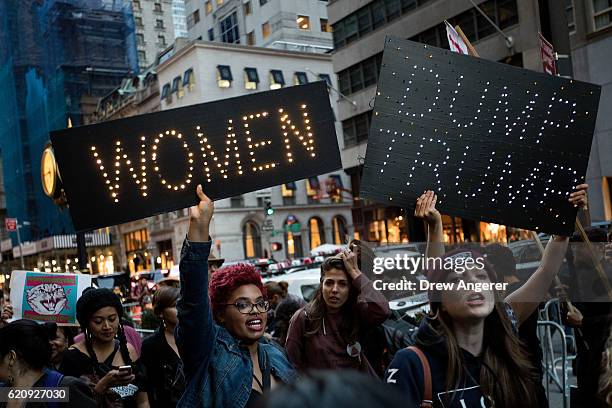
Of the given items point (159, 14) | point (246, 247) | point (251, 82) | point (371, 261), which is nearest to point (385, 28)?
point (251, 82)

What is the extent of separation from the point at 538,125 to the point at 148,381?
3399 millimetres

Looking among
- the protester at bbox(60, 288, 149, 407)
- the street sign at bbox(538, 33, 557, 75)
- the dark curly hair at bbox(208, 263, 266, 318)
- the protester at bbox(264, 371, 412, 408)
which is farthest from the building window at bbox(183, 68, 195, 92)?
the protester at bbox(264, 371, 412, 408)

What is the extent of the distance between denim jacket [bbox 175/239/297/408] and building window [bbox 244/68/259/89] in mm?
49500

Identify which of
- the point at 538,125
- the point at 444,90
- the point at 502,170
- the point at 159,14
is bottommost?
the point at 502,170

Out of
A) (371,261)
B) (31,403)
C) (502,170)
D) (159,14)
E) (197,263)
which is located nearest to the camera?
(197,263)

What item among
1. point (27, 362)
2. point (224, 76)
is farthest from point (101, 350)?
point (224, 76)

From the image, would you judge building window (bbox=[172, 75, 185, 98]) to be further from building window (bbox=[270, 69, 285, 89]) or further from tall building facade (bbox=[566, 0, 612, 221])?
tall building facade (bbox=[566, 0, 612, 221])

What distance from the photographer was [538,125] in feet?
11.8

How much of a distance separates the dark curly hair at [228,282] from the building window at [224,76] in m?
48.0

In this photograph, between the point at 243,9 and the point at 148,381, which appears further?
the point at 243,9

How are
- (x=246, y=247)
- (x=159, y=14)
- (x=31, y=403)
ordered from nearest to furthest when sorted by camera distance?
(x=31, y=403) < (x=246, y=247) < (x=159, y=14)

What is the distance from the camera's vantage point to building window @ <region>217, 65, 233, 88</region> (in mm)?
49656

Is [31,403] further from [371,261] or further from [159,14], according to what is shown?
[159,14]

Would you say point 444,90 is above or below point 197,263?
above
